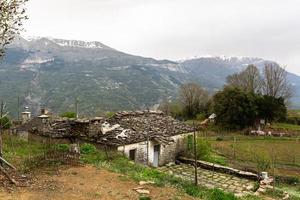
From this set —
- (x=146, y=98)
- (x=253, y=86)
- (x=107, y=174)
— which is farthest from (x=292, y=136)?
(x=146, y=98)

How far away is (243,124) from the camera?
2302 inches

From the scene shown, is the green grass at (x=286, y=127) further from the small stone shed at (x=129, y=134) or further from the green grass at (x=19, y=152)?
→ the green grass at (x=19, y=152)

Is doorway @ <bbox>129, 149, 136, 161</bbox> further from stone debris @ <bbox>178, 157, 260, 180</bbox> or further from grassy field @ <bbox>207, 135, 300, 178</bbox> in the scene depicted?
grassy field @ <bbox>207, 135, 300, 178</bbox>

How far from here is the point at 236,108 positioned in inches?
2249

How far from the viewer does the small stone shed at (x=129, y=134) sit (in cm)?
2795

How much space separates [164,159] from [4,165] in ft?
53.7

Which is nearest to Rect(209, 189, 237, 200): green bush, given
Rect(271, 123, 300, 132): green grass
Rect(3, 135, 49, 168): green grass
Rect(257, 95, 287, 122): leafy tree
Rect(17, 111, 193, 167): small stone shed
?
Rect(3, 135, 49, 168): green grass

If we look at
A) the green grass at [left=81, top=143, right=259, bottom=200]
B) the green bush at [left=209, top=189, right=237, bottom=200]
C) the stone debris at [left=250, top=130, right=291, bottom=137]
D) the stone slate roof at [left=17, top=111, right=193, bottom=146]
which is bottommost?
the stone debris at [left=250, top=130, right=291, bottom=137]

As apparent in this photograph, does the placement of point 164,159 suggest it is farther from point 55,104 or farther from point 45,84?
point 45,84

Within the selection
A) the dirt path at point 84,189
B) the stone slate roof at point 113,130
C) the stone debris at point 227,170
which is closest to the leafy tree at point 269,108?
the stone slate roof at point 113,130

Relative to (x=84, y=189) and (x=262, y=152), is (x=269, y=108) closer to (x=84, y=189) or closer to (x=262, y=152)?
(x=262, y=152)

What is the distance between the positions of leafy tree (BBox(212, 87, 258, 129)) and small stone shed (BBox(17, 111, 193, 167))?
2527 cm

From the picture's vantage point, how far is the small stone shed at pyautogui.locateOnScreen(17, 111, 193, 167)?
28.0m

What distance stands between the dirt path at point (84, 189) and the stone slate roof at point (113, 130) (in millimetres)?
10336
